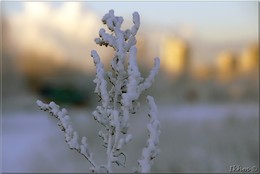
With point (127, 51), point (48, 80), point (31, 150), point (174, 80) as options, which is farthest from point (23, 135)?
point (127, 51)

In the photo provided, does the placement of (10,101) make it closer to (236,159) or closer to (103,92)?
(236,159)

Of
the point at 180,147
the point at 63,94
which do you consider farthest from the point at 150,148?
the point at 63,94

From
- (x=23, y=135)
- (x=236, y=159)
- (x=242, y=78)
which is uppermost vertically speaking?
(x=236, y=159)

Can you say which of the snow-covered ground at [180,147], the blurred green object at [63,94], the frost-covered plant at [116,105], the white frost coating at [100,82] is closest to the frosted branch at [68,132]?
the frost-covered plant at [116,105]

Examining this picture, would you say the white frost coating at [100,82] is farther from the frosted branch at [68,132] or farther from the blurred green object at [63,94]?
the blurred green object at [63,94]

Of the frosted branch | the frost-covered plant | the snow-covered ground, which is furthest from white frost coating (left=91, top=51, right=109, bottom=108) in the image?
the snow-covered ground

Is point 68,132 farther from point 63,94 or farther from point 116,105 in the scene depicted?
point 63,94
